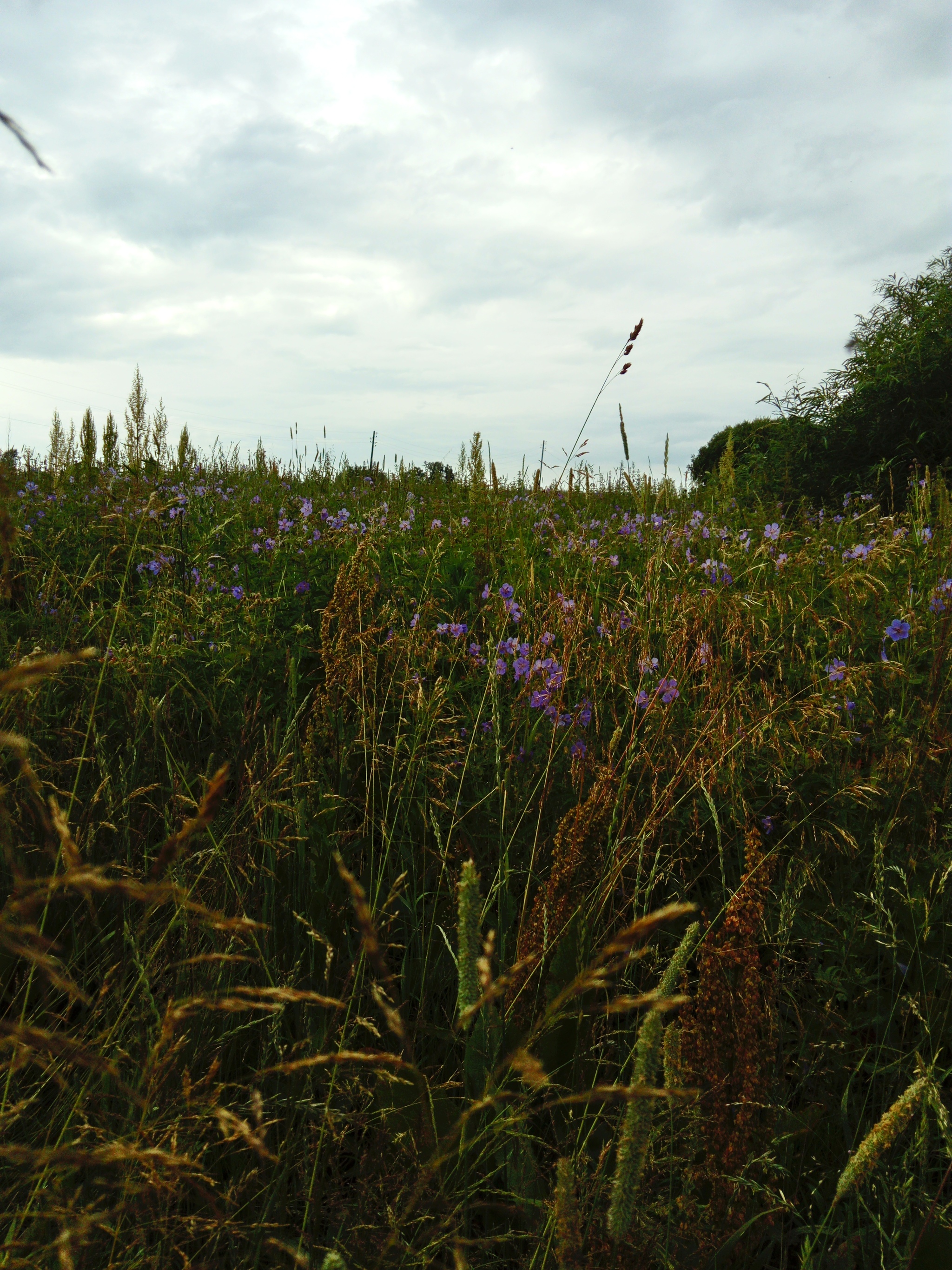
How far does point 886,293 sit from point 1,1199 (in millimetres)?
10222

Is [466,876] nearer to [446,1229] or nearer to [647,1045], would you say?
[647,1045]

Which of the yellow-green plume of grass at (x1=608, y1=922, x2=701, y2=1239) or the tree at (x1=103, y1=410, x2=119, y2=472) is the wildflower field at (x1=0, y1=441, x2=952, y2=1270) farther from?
Result: the tree at (x1=103, y1=410, x2=119, y2=472)

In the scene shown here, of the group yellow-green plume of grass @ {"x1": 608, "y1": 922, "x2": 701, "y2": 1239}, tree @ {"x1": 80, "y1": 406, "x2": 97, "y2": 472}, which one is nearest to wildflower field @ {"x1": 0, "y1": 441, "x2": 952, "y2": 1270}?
yellow-green plume of grass @ {"x1": 608, "y1": 922, "x2": 701, "y2": 1239}

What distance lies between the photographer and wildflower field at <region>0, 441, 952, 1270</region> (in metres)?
1.04

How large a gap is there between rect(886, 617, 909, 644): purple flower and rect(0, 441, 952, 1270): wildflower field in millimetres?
15

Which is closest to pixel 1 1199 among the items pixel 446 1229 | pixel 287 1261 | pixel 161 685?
pixel 287 1261

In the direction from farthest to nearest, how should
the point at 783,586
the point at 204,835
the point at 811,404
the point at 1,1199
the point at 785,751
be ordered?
the point at 811,404 → the point at 783,586 → the point at 785,751 → the point at 204,835 → the point at 1,1199

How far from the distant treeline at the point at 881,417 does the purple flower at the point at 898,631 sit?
4.67 metres

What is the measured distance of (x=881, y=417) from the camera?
7633 millimetres

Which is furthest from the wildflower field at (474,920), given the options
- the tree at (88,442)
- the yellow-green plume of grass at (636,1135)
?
the tree at (88,442)

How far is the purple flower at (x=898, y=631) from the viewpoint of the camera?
2.70 m

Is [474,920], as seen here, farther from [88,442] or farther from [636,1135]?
[88,442]

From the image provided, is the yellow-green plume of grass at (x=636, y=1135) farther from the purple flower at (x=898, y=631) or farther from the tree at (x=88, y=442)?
the tree at (x=88, y=442)

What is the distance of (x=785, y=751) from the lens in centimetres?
220
